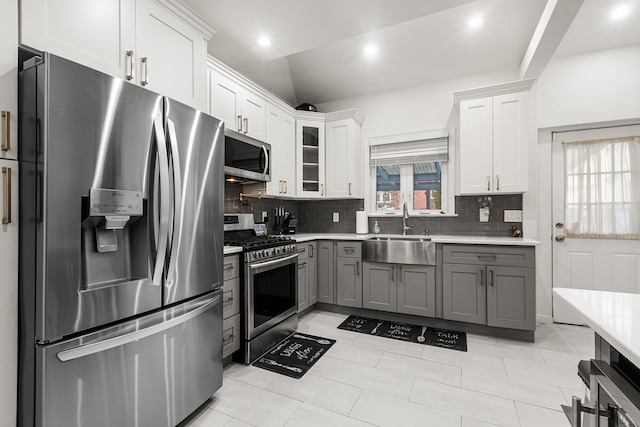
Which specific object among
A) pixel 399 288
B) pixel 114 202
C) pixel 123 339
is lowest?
pixel 399 288

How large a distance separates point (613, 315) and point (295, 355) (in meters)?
2.23

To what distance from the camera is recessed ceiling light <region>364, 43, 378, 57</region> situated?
3.61 metres

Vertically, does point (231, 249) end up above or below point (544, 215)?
below

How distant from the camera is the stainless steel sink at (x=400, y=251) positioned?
10.5ft

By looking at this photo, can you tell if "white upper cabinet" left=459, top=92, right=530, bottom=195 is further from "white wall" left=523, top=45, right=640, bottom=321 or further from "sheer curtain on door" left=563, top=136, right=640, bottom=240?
"sheer curtain on door" left=563, top=136, right=640, bottom=240

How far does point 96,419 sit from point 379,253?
271 cm

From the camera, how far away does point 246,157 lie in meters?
2.92

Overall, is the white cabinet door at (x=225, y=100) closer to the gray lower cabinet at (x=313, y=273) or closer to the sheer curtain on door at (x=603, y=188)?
the gray lower cabinet at (x=313, y=273)

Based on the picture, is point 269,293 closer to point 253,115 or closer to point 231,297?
point 231,297

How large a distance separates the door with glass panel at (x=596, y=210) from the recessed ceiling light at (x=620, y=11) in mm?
1052

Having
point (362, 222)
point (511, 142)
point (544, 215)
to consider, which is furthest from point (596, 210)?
point (362, 222)

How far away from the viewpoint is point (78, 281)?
123cm


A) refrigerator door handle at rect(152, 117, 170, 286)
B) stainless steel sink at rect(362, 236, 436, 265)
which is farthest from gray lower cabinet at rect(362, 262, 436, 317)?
refrigerator door handle at rect(152, 117, 170, 286)

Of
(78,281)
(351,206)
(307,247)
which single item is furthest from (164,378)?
(351,206)
